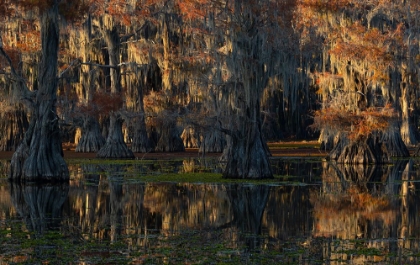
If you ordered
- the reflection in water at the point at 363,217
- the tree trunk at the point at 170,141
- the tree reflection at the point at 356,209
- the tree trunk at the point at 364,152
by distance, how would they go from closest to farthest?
1. the reflection in water at the point at 363,217
2. the tree reflection at the point at 356,209
3. the tree trunk at the point at 364,152
4. the tree trunk at the point at 170,141

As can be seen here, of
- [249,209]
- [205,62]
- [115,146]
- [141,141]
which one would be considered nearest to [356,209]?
[249,209]

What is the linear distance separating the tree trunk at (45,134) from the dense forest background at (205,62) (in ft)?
1.98

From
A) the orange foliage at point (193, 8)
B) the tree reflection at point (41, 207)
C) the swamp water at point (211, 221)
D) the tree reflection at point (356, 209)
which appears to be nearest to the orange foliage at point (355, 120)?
the tree reflection at point (356, 209)

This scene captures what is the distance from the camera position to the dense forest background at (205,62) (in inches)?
996

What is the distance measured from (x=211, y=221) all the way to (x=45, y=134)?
1039 cm

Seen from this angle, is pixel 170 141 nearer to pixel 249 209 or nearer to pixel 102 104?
pixel 102 104

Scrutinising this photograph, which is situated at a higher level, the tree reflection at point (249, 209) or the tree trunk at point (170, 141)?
the tree trunk at point (170, 141)

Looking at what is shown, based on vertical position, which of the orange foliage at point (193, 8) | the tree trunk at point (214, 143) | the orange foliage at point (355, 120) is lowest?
the tree trunk at point (214, 143)

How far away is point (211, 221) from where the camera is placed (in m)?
15.3

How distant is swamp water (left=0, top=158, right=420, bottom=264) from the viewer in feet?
36.3

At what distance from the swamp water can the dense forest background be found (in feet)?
12.6

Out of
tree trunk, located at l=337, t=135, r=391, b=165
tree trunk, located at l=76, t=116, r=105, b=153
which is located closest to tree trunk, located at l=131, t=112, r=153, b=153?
tree trunk, located at l=76, t=116, r=105, b=153

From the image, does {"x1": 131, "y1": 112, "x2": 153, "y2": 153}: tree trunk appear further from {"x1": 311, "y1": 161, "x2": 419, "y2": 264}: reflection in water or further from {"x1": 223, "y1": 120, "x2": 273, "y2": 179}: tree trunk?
{"x1": 223, "y1": 120, "x2": 273, "y2": 179}: tree trunk

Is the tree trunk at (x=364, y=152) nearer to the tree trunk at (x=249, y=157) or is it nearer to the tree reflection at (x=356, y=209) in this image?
the tree reflection at (x=356, y=209)
